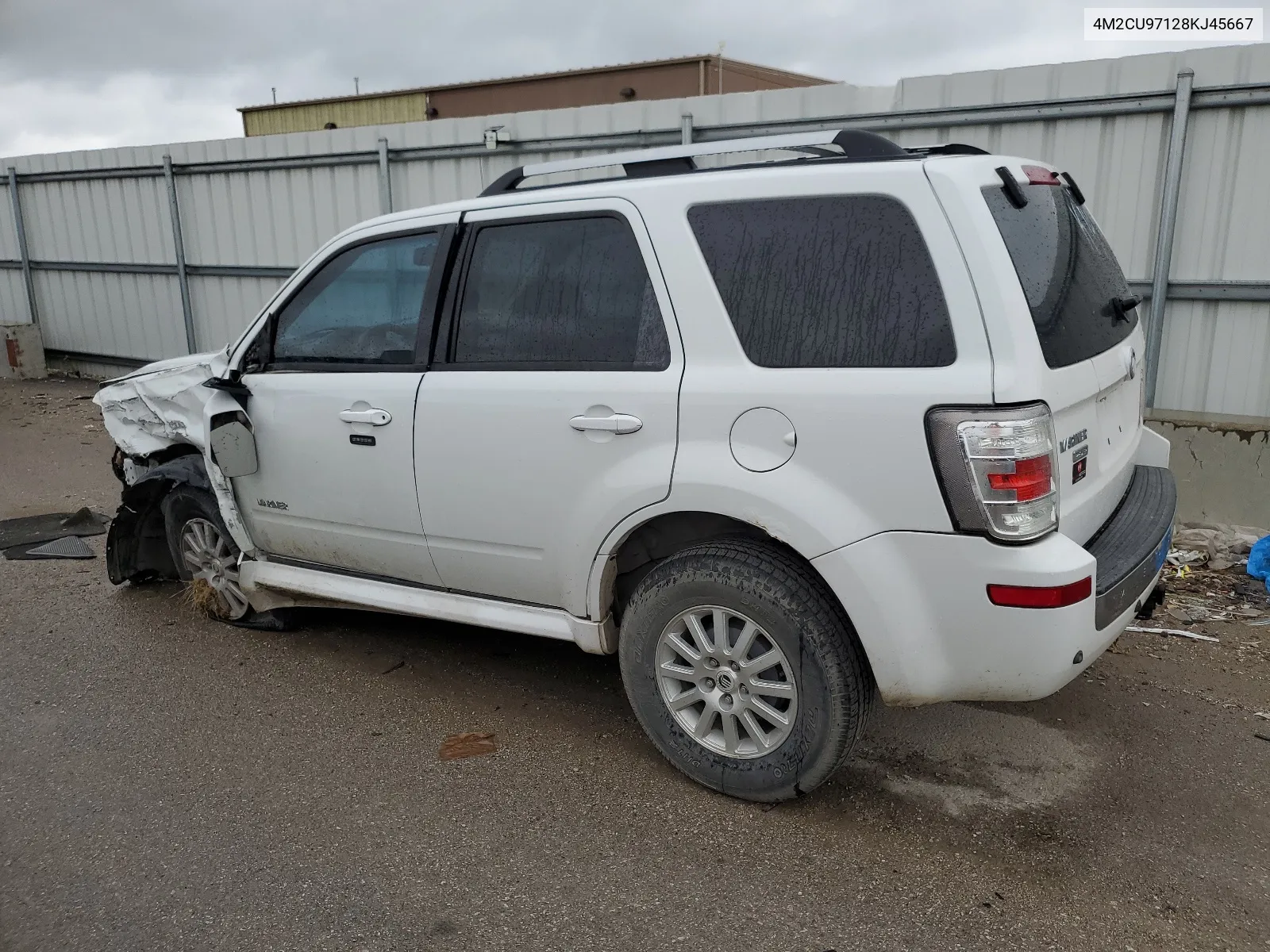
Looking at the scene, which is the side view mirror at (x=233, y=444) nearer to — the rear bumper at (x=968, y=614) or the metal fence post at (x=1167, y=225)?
the rear bumper at (x=968, y=614)

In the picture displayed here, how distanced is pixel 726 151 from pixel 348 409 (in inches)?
68.5

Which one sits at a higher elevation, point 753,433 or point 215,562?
point 753,433

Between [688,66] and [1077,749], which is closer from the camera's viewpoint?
[1077,749]

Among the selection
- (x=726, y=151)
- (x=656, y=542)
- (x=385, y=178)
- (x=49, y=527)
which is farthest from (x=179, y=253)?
(x=656, y=542)

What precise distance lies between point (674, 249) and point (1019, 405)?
1161 millimetres

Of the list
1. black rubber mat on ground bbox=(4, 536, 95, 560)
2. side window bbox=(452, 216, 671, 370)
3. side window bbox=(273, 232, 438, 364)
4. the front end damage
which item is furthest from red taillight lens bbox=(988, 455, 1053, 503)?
black rubber mat on ground bbox=(4, 536, 95, 560)

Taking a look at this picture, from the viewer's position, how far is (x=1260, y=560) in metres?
5.25

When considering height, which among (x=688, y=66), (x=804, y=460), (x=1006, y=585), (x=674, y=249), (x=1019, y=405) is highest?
(x=688, y=66)

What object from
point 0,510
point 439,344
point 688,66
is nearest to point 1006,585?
point 439,344

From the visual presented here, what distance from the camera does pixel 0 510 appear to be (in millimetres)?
7215

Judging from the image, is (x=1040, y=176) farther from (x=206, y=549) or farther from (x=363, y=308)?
(x=206, y=549)

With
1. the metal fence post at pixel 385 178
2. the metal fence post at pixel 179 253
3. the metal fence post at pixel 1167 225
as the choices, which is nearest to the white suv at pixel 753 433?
the metal fence post at pixel 1167 225

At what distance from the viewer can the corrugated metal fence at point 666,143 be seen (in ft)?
19.1

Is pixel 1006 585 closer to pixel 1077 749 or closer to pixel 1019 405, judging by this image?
pixel 1019 405
